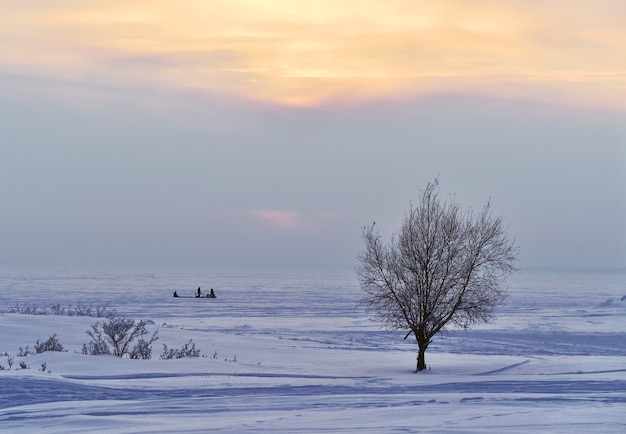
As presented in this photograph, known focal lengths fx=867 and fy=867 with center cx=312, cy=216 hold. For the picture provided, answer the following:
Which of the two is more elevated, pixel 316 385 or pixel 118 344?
pixel 118 344

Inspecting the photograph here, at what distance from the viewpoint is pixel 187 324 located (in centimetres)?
4553

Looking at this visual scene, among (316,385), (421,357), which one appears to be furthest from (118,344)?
(316,385)

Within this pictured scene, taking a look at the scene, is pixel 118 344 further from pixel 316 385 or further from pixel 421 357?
pixel 316 385

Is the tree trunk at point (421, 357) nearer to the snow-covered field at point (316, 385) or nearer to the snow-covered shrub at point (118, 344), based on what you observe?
the snow-covered field at point (316, 385)

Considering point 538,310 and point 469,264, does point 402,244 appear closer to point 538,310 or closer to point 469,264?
point 469,264

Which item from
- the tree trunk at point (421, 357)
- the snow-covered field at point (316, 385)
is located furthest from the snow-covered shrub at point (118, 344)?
the tree trunk at point (421, 357)

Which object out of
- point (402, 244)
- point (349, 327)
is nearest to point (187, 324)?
point (349, 327)

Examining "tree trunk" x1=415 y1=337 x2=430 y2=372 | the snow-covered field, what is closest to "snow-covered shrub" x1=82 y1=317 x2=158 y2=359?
the snow-covered field

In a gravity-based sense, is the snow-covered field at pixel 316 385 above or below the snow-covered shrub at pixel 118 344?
below

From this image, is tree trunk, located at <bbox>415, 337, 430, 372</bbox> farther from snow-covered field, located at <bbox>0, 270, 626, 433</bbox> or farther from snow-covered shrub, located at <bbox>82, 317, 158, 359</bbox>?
snow-covered shrub, located at <bbox>82, 317, 158, 359</bbox>

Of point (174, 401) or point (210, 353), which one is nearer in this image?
point (174, 401)

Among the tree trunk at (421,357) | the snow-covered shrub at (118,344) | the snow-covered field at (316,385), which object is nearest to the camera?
the snow-covered field at (316,385)

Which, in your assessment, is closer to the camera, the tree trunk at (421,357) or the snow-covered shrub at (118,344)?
the snow-covered shrub at (118,344)

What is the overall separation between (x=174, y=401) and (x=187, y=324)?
30.7m
